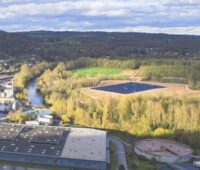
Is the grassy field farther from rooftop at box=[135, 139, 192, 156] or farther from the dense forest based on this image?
the dense forest

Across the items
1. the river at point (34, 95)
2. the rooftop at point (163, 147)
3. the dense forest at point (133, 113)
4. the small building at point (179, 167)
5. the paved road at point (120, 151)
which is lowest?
the river at point (34, 95)

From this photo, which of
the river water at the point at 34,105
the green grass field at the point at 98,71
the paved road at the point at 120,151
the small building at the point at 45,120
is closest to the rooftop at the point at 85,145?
the paved road at the point at 120,151

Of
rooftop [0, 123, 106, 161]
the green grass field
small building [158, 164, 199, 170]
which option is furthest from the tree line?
the green grass field

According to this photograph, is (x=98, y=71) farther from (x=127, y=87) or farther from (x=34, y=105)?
(x=34, y=105)

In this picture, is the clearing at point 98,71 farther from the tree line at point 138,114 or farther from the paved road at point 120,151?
the paved road at point 120,151

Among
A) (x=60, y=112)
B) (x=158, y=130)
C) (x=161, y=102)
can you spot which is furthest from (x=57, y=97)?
(x=158, y=130)

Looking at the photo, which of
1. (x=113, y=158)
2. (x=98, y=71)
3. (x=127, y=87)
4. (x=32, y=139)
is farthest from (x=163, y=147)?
(x=98, y=71)

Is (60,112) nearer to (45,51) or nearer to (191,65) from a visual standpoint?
(191,65)
